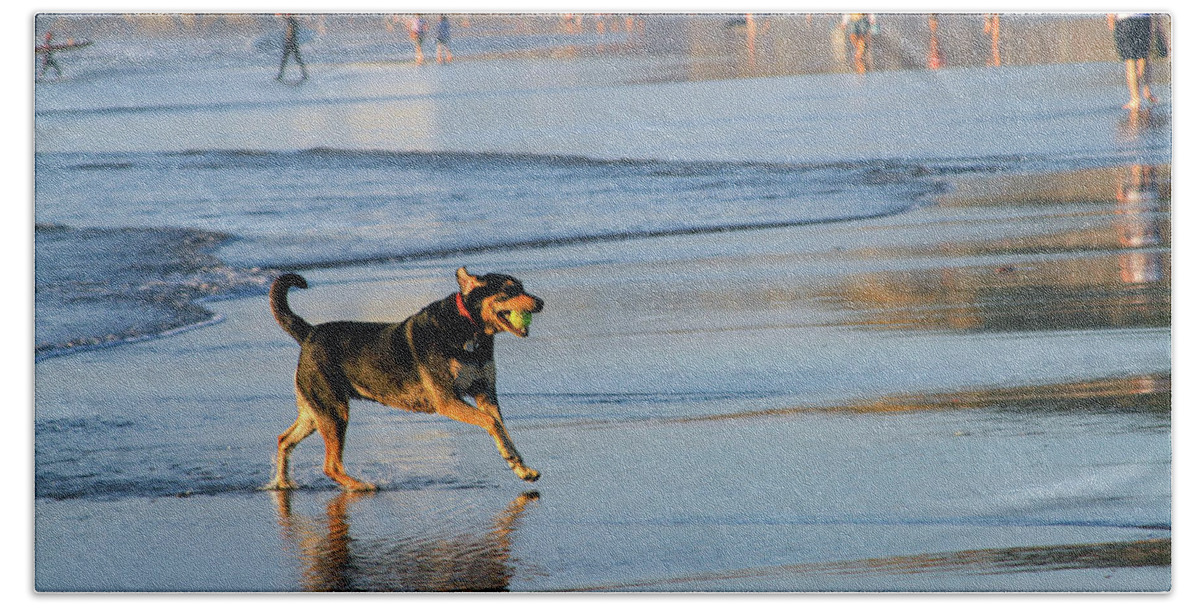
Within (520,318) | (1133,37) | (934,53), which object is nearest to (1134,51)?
(1133,37)

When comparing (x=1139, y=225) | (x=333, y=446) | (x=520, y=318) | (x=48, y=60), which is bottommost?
(x=333, y=446)

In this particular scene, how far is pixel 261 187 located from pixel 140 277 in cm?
40

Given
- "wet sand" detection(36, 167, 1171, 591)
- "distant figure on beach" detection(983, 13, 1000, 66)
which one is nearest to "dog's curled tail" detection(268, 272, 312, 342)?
"wet sand" detection(36, 167, 1171, 591)

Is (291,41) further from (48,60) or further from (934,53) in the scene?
(934,53)

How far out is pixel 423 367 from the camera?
14.8 ft

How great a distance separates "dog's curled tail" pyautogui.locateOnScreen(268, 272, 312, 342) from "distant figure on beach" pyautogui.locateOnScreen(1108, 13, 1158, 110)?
227cm

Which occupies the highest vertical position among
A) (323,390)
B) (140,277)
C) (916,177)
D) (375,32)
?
(375,32)

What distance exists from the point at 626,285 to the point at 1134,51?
1.50 meters

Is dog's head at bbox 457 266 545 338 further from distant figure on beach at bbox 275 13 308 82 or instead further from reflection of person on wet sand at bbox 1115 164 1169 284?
reflection of person on wet sand at bbox 1115 164 1169 284

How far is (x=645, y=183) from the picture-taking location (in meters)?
4.54

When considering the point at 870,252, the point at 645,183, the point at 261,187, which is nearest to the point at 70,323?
→ the point at 261,187

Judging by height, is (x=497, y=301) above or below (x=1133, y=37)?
below

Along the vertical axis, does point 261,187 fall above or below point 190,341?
above

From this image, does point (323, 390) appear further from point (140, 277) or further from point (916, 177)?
point (916, 177)
